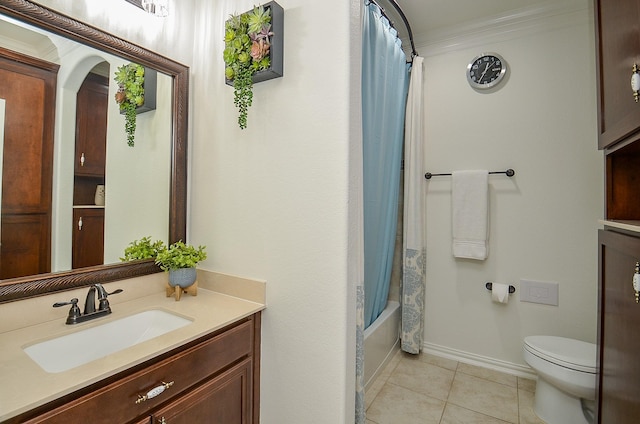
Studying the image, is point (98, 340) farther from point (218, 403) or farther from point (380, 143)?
point (380, 143)

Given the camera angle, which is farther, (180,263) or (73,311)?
(180,263)

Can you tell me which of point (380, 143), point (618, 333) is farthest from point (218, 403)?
point (380, 143)

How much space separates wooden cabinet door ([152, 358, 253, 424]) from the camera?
3.18ft

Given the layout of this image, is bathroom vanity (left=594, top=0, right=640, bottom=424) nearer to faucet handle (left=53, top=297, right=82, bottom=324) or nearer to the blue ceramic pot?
the blue ceramic pot

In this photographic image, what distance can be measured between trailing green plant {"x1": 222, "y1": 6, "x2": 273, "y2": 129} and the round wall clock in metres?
1.69

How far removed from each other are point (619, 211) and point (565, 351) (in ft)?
3.40

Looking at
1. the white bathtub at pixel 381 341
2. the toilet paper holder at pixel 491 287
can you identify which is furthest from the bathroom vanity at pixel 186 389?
the toilet paper holder at pixel 491 287

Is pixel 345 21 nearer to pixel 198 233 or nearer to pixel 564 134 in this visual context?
pixel 198 233

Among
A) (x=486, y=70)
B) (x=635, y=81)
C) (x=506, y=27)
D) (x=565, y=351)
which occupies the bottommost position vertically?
(x=565, y=351)

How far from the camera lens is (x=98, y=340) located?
3.63 ft

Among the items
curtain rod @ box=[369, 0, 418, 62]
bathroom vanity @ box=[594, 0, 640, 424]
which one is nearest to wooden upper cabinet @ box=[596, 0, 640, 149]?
bathroom vanity @ box=[594, 0, 640, 424]

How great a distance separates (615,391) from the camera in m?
0.92

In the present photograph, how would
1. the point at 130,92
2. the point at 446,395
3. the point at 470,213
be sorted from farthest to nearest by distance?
the point at 470,213, the point at 446,395, the point at 130,92

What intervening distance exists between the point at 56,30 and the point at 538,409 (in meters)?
3.02
